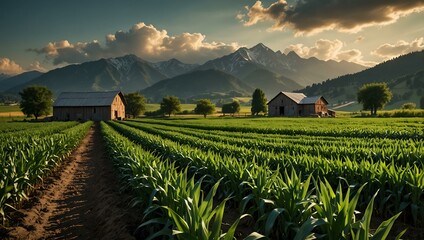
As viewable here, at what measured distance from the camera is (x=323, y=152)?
12.8 metres

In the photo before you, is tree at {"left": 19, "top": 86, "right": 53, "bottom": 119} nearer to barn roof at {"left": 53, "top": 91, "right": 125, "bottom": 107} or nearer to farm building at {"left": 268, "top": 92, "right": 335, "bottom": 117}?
barn roof at {"left": 53, "top": 91, "right": 125, "bottom": 107}

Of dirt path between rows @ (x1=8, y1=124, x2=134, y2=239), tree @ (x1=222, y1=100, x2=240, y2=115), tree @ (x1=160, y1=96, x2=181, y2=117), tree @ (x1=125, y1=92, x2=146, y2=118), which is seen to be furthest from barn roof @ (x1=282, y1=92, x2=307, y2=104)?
dirt path between rows @ (x1=8, y1=124, x2=134, y2=239)

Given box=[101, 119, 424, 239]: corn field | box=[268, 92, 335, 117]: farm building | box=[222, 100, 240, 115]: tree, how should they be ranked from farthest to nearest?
box=[222, 100, 240, 115]: tree, box=[268, 92, 335, 117]: farm building, box=[101, 119, 424, 239]: corn field

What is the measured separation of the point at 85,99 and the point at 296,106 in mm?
66295

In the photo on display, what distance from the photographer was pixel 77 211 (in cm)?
872

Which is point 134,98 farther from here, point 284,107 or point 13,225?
point 13,225

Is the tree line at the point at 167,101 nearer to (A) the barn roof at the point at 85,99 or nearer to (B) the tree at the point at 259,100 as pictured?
(B) the tree at the point at 259,100

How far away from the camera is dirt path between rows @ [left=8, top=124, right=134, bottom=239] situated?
678cm

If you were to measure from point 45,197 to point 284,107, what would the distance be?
84.6 m

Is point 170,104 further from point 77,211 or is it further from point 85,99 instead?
point 77,211

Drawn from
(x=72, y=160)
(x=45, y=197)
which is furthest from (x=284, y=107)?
(x=45, y=197)

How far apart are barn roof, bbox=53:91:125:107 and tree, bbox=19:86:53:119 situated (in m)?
7.56

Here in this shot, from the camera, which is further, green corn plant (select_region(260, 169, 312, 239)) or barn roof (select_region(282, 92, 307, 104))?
barn roof (select_region(282, 92, 307, 104))

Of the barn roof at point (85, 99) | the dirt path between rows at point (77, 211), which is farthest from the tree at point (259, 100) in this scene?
the dirt path between rows at point (77, 211)
